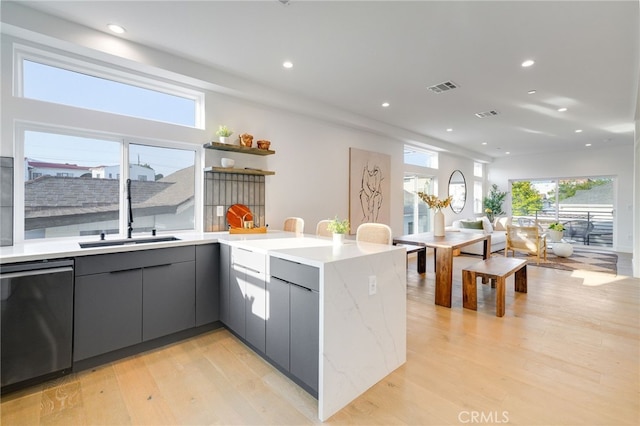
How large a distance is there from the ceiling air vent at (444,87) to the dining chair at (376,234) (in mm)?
2244

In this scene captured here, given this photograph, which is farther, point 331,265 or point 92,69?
point 92,69

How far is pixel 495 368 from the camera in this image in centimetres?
219

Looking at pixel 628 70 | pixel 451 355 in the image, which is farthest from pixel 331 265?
pixel 628 70

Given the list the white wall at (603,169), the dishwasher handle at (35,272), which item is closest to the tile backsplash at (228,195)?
the dishwasher handle at (35,272)

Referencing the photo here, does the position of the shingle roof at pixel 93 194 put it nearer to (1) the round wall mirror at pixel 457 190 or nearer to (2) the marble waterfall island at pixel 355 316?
(2) the marble waterfall island at pixel 355 316

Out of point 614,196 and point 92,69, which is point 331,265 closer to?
point 92,69

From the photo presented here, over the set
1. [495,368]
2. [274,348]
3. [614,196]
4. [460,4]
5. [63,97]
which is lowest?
[495,368]

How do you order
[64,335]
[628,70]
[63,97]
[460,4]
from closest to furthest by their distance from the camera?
[64,335] < [460,4] < [63,97] < [628,70]

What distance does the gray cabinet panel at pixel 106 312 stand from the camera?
7.00 feet

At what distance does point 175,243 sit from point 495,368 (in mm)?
2773

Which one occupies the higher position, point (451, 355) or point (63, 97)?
point (63, 97)

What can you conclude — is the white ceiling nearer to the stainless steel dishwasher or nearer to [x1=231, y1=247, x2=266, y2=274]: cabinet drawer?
[x1=231, y1=247, x2=266, y2=274]: cabinet drawer

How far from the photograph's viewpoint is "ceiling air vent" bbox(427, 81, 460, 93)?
3689mm

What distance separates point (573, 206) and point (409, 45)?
844cm
